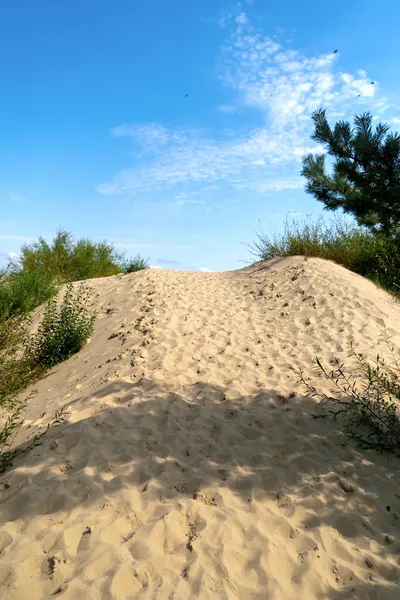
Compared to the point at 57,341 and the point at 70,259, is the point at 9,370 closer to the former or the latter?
the point at 57,341

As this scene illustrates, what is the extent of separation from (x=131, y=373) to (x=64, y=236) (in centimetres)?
1155

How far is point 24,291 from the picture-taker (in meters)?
10.4

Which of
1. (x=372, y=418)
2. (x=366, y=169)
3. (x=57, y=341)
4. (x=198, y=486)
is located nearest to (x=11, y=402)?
(x=57, y=341)

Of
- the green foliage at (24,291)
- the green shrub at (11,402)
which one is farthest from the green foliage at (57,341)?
the green foliage at (24,291)

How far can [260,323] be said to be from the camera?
8.03 meters

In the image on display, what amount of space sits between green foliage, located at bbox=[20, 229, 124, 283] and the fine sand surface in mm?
8981

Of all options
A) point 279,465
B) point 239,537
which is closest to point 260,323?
point 279,465

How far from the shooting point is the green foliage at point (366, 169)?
147 inches

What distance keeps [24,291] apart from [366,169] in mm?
8906

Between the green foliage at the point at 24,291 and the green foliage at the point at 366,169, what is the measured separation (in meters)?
7.67

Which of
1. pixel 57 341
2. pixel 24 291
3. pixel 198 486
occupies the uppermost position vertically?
pixel 24 291

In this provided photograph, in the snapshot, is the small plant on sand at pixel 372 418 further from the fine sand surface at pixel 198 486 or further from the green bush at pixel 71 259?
the green bush at pixel 71 259

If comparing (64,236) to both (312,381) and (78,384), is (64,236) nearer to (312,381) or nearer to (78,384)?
(78,384)

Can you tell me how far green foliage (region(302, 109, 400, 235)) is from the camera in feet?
12.3
